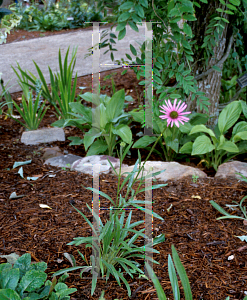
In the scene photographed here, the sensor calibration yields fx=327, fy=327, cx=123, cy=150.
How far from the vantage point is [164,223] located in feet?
5.84

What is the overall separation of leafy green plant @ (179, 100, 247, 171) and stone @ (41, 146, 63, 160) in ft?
3.37

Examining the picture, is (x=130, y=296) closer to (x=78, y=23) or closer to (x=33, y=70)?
(x=33, y=70)

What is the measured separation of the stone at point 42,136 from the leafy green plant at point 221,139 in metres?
1.18

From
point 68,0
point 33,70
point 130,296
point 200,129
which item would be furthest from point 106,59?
point 130,296

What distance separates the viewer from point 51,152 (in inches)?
108

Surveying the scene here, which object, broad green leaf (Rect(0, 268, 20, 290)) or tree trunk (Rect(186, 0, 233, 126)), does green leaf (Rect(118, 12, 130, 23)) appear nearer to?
tree trunk (Rect(186, 0, 233, 126))

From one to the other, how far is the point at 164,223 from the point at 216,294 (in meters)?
0.50

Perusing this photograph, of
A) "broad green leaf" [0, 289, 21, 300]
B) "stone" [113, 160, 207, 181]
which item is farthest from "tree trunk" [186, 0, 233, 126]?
"broad green leaf" [0, 289, 21, 300]

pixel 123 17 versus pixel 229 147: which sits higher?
pixel 123 17

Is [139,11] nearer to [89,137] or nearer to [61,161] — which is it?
[89,137]

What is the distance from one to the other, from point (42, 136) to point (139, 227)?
1.62 meters

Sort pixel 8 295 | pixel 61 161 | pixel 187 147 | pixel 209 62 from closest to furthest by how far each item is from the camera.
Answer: pixel 8 295 → pixel 61 161 → pixel 187 147 → pixel 209 62

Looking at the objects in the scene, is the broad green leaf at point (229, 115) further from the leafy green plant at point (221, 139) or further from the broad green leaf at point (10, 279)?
the broad green leaf at point (10, 279)

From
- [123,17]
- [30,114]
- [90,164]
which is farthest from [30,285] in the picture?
[30,114]
